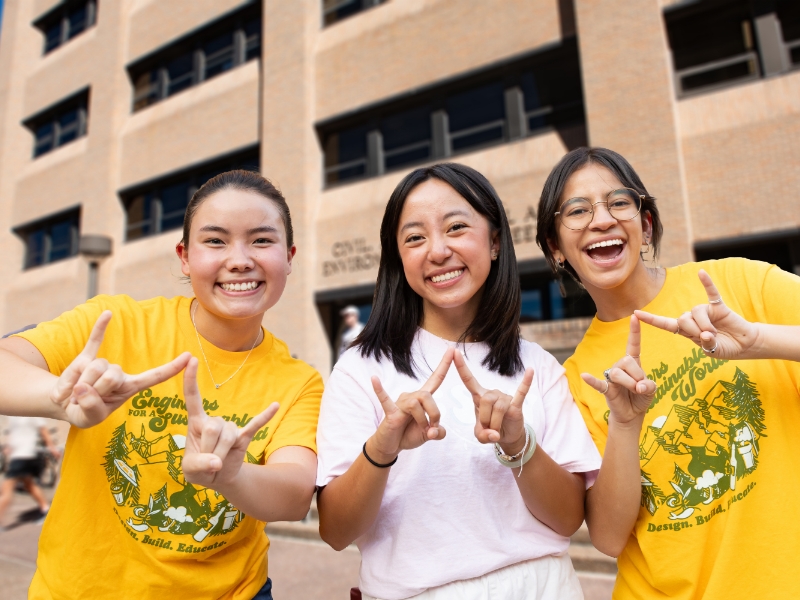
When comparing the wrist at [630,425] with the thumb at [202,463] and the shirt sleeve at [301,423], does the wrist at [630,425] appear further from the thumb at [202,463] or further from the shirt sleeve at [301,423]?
the thumb at [202,463]

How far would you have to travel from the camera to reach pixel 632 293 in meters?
2.02

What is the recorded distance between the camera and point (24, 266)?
17219mm

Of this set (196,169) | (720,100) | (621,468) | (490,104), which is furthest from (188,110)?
(621,468)

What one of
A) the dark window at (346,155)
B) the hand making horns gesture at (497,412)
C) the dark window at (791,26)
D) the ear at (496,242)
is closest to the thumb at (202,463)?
the hand making horns gesture at (497,412)

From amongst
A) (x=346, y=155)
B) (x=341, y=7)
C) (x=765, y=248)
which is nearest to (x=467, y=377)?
(x=765, y=248)

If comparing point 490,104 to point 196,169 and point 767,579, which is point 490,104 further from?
point 767,579

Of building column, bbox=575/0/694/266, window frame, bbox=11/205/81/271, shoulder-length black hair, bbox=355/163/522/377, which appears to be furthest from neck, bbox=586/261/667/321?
window frame, bbox=11/205/81/271

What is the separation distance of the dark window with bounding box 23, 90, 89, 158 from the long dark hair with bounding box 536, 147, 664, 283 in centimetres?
1789

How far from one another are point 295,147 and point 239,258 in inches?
410

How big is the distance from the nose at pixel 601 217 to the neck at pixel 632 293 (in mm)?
222

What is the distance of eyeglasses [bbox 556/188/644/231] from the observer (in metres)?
2.00

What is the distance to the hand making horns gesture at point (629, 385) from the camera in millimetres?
1532

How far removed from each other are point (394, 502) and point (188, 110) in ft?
47.2

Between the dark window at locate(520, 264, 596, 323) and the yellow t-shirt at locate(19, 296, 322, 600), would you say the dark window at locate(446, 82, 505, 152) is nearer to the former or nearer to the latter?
the dark window at locate(520, 264, 596, 323)
